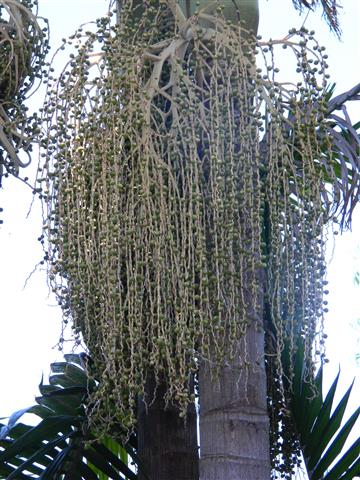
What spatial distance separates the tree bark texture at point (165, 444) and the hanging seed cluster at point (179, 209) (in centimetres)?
43

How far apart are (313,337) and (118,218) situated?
72 centimetres

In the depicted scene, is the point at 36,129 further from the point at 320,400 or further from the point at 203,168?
the point at 320,400

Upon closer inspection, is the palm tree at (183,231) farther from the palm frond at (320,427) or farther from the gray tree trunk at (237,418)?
the palm frond at (320,427)

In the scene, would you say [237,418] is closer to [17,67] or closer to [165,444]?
[165,444]

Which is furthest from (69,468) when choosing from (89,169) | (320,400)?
(89,169)

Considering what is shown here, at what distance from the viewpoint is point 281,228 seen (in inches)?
124

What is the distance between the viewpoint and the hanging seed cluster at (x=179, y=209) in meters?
2.95

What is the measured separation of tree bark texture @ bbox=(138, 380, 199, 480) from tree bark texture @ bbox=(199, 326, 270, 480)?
0.55 meters

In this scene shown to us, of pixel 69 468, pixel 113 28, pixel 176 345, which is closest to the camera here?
pixel 176 345

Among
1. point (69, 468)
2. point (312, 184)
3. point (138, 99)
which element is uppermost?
point (138, 99)

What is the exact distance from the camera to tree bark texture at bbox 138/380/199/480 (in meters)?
3.66

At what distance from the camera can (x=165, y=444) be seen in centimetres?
368

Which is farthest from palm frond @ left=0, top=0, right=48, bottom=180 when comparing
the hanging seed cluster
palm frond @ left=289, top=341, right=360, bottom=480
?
palm frond @ left=289, top=341, right=360, bottom=480

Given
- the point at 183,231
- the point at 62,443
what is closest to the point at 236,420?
the point at 183,231
